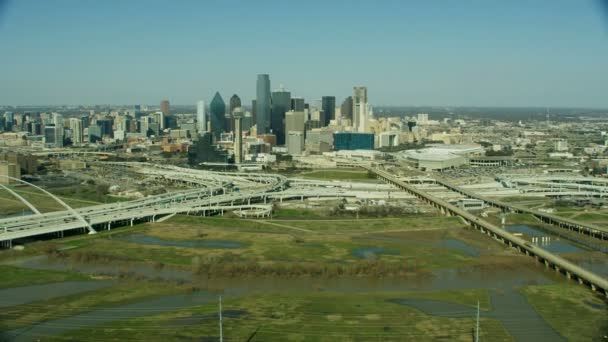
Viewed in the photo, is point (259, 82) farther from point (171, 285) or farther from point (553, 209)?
point (171, 285)

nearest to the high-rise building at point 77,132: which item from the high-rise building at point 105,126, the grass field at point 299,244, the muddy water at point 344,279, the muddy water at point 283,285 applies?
the high-rise building at point 105,126

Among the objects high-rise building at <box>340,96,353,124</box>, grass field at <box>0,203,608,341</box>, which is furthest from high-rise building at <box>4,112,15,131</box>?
grass field at <box>0,203,608,341</box>

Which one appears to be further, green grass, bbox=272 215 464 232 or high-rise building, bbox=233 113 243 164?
high-rise building, bbox=233 113 243 164

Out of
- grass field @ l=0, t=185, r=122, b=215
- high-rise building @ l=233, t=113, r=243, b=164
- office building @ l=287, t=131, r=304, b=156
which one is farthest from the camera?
office building @ l=287, t=131, r=304, b=156

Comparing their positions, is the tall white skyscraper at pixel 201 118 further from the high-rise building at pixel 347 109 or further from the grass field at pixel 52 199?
the grass field at pixel 52 199

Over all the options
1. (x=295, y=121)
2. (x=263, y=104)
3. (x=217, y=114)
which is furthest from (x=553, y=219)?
(x=263, y=104)

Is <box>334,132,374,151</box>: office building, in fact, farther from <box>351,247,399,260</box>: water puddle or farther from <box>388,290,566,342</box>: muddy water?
<box>388,290,566,342</box>: muddy water

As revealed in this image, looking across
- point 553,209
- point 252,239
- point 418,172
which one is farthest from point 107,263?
point 418,172

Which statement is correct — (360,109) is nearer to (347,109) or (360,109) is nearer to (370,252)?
(347,109)
